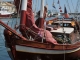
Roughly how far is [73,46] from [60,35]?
198 centimetres

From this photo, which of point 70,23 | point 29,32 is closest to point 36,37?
point 29,32

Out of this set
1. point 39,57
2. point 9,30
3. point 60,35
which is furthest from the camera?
point 60,35

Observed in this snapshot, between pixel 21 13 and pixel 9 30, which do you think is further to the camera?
pixel 21 13

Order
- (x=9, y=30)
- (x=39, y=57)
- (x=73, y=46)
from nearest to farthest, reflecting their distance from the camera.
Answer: (x=9, y=30)
(x=39, y=57)
(x=73, y=46)

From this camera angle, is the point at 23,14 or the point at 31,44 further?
the point at 23,14

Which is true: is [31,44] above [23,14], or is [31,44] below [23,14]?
below

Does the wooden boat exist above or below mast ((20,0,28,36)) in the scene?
below

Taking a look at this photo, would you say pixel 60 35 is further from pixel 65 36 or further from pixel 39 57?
pixel 39 57

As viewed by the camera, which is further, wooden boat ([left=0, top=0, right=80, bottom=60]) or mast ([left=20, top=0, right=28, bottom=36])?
mast ([left=20, top=0, right=28, bottom=36])

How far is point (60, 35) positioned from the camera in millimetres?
20703

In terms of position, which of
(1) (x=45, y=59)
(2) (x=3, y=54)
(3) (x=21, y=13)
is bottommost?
(2) (x=3, y=54)

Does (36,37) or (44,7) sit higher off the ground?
(44,7)

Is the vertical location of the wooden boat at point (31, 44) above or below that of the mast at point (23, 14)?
below

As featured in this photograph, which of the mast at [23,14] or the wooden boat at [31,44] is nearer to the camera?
the wooden boat at [31,44]
